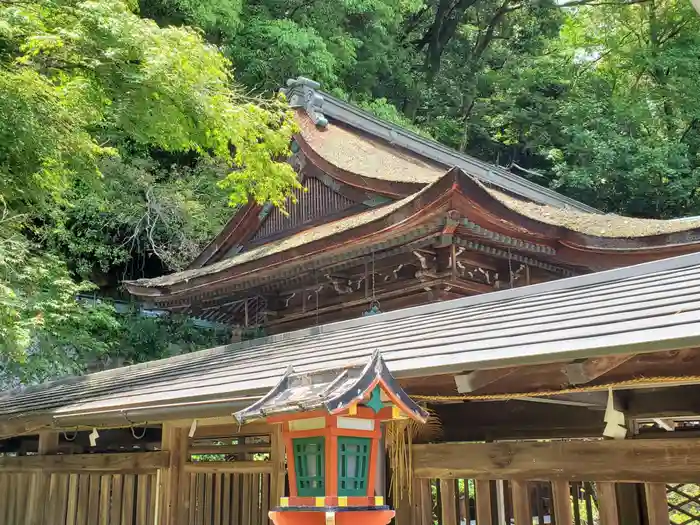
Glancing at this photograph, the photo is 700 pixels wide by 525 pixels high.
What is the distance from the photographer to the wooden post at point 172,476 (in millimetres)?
6039

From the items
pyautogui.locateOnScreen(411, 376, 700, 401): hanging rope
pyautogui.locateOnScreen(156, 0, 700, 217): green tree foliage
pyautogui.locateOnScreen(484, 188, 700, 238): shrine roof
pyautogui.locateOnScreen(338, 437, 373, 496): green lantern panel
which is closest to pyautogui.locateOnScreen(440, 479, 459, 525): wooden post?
pyautogui.locateOnScreen(411, 376, 700, 401): hanging rope

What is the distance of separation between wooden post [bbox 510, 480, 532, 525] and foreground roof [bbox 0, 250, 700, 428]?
3.18 ft

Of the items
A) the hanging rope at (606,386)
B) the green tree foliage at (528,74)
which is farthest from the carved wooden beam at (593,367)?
the green tree foliage at (528,74)

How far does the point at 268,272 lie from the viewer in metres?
9.05

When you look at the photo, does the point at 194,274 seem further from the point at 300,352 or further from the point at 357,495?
the point at 357,495

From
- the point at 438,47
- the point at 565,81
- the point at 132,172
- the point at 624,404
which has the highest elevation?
the point at 438,47

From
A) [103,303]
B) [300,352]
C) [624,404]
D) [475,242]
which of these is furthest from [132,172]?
[624,404]

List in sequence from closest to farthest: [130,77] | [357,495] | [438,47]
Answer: [357,495], [130,77], [438,47]

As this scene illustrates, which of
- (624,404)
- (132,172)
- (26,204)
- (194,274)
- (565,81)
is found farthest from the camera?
(565,81)

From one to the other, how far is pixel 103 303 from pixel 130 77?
7871mm

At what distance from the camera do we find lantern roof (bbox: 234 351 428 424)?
10.2 feet

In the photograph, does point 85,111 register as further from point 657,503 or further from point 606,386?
point 657,503

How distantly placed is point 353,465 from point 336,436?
0.22 m

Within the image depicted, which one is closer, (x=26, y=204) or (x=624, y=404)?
(x=624, y=404)
